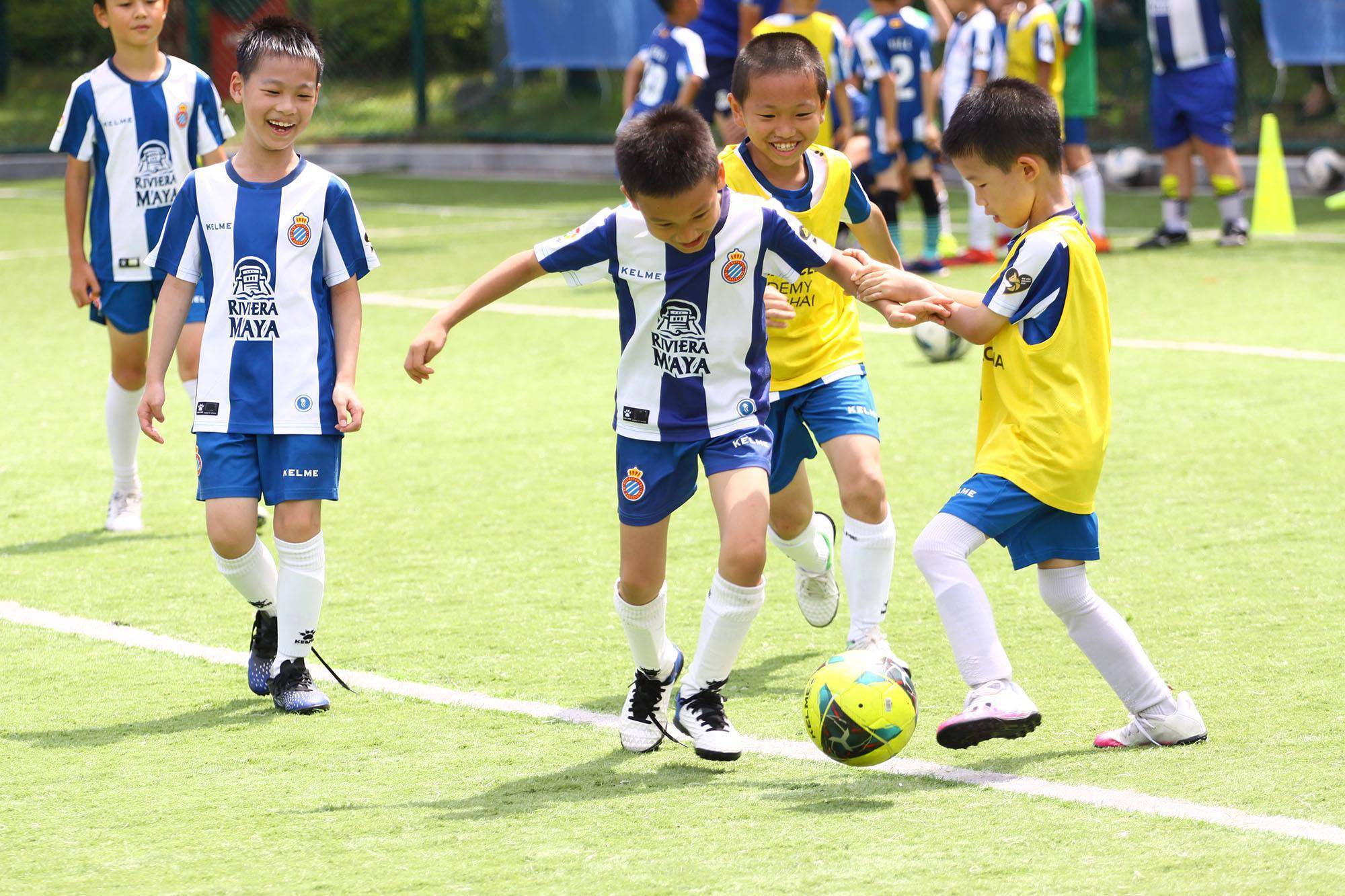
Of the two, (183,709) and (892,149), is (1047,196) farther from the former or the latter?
(892,149)

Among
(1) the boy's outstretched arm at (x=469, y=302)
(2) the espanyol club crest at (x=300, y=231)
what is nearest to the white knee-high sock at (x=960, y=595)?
(1) the boy's outstretched arm at (x=469, y=302)

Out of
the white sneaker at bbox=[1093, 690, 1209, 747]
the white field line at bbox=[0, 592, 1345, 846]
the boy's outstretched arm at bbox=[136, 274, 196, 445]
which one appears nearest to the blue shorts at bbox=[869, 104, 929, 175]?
the white field line at bbox=[0, 592, 1345, 846]

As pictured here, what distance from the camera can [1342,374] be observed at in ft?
31.2

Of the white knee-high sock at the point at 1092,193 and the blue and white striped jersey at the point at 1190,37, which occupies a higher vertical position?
the blue and white striped jersey at the point at 1190,37

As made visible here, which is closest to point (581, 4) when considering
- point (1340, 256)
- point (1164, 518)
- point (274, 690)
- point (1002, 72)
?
point (1002, 72)

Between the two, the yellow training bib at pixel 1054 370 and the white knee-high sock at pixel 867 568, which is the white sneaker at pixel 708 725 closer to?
the white knee-high sock at pixel 867 568

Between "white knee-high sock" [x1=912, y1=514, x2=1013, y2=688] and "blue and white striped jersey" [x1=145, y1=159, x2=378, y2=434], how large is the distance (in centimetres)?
170

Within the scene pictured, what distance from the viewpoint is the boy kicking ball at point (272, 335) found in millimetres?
5094

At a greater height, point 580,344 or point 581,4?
point 581,4

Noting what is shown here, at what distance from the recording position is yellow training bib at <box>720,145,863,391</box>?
5371mm

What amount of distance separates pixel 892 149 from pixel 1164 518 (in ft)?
22.4

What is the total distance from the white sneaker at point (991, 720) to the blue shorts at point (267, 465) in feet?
5.93

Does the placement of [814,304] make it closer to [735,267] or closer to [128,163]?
[735,267]

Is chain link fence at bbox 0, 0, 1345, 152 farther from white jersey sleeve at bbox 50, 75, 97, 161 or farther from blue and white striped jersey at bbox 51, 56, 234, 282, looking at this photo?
white jersey sleeve at bbox 50, 75, 97, 161
